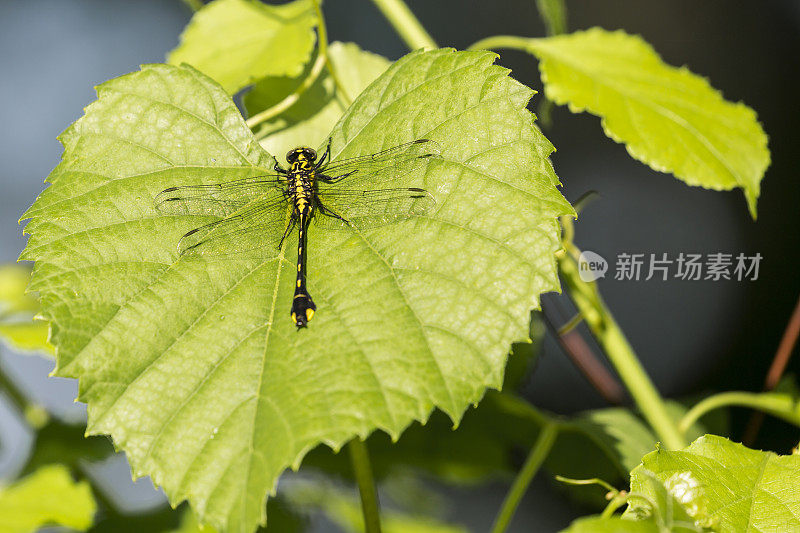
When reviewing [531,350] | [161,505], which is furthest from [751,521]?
[161,505]

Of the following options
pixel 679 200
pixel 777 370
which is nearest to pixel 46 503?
pixel 777 370

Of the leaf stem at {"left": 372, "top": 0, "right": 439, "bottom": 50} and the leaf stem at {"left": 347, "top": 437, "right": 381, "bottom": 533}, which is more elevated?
the leaf stem at {"left": 372, "top": 0, "right": 439, "bottom": 50}

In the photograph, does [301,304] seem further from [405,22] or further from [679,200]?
[679,200]

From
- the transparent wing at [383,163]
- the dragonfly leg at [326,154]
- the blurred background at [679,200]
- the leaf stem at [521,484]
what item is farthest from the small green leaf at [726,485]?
the blurred background at [679,200]

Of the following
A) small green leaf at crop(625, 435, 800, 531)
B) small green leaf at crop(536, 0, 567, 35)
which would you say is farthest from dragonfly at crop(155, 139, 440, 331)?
small green leaf at crop(536, 0, 567, 35)

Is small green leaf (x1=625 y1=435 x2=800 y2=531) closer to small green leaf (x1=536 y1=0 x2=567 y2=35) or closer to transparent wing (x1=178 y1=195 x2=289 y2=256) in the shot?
transparent wing (x1=178 y1=195 x2=289 y2=256)

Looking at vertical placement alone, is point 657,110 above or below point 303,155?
below

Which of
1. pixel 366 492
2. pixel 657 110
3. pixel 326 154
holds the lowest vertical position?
pixel 366 492

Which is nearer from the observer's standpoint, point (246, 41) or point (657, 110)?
point (657, 110)
